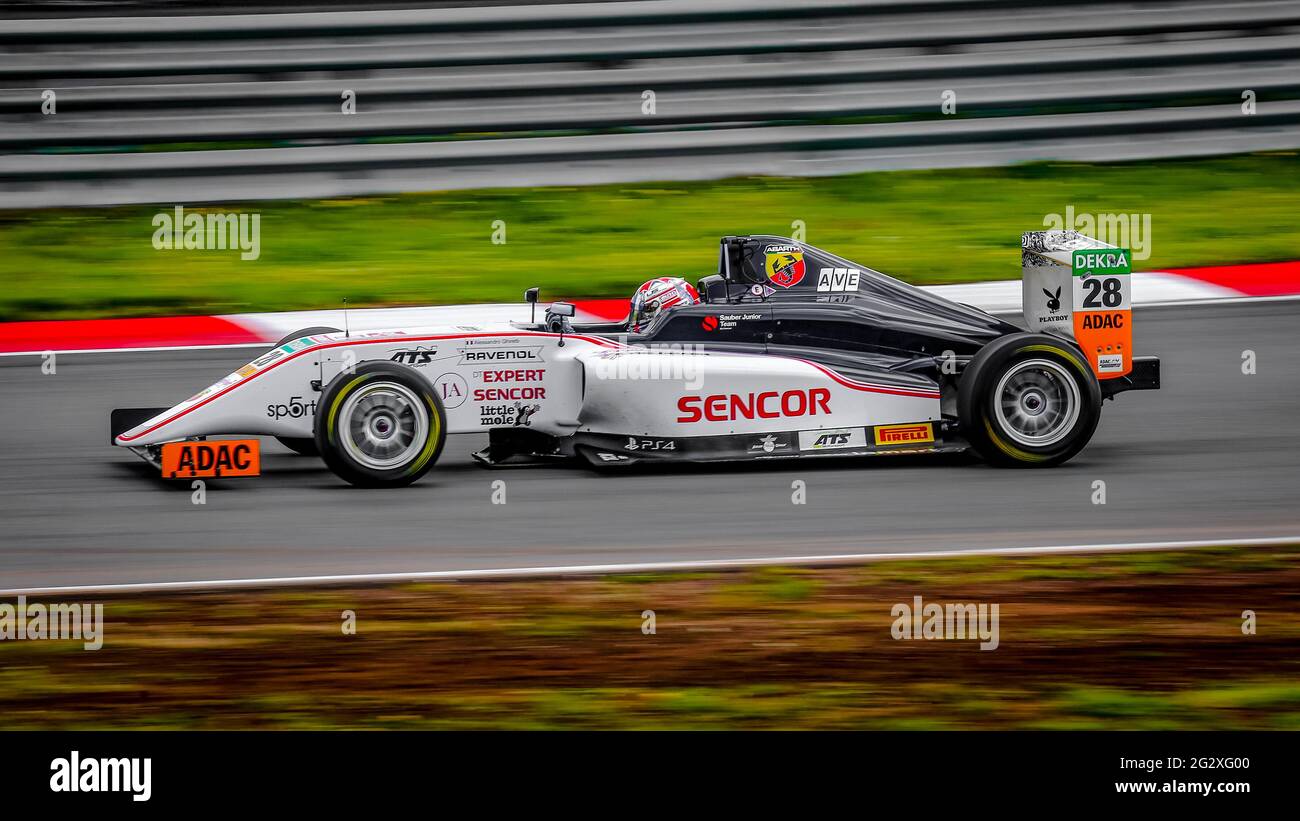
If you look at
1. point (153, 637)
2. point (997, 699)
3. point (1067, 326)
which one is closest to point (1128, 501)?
point (1067, 326)

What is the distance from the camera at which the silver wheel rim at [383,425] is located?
7.41 metres

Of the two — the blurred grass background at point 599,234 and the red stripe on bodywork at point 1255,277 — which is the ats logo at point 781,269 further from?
the red stripe on bodywork at point 1255,277

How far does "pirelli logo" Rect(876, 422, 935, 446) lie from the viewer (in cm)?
782

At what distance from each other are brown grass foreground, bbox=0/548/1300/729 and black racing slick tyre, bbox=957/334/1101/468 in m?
1.39

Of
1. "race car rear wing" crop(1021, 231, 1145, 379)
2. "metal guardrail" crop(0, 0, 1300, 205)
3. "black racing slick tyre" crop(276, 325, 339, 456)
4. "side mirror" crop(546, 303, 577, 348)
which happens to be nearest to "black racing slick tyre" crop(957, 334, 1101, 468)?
"race car rear wing" crop(1021, 231, 1145, 379)

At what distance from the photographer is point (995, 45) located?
45.3 ft

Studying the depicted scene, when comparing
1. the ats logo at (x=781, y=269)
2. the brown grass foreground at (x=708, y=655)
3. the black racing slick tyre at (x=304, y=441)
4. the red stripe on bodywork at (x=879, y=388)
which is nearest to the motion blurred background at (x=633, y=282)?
the brown grass foreground at (x=708, y=655)

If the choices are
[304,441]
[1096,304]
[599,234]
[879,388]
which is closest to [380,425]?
[304,441]

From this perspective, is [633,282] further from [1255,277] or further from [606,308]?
[1255,277]

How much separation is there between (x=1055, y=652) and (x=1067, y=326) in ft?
10.0

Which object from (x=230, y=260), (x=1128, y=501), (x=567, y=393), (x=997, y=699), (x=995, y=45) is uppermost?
(x=995, y=45)

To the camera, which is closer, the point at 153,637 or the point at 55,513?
the point at 153,637

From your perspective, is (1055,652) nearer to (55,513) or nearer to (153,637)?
(153,637)

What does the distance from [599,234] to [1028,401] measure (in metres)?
6.10
